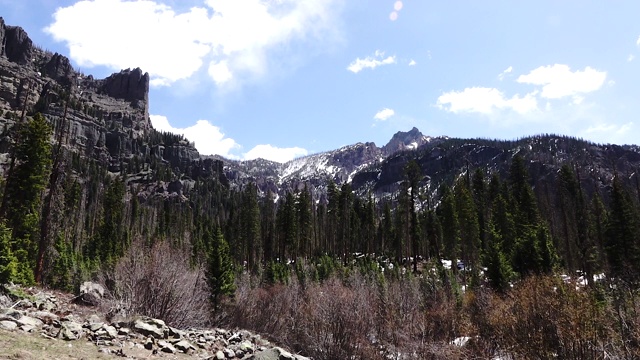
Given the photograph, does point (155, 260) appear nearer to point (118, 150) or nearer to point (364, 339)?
point (364, 339)

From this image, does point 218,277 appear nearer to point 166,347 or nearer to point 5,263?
point 5,263

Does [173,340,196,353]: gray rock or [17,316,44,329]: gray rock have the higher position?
[17,316,44,329]: gray rock

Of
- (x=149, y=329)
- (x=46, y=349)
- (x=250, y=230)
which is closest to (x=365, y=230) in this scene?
(x=250, y=230)

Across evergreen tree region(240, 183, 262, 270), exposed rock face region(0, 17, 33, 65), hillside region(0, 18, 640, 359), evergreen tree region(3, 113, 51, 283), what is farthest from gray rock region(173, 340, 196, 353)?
exposed rock face region(0, 17, 33, 65)

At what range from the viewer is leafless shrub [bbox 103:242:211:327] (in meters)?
19.6

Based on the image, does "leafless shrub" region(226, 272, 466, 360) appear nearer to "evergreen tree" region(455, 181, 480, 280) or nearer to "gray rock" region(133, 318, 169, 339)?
"gray rock" region(133, 318, 169, 339)

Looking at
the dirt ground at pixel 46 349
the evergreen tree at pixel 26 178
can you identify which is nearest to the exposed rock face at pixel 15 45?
the evergreen tree at pixel 26 178

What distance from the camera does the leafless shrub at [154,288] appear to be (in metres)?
19.6

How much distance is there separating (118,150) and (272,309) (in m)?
188

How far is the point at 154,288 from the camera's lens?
20000 millimetres

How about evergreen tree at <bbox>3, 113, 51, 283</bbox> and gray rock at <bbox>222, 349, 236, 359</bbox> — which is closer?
gray rock at <bbox>222, 349, 236, 359</bbox>

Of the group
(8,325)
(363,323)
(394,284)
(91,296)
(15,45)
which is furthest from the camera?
(15,45)

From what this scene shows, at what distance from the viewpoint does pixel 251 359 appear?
48.7 ft

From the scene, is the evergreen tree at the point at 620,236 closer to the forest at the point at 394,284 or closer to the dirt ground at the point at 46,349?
the forest at the point at 394,284
